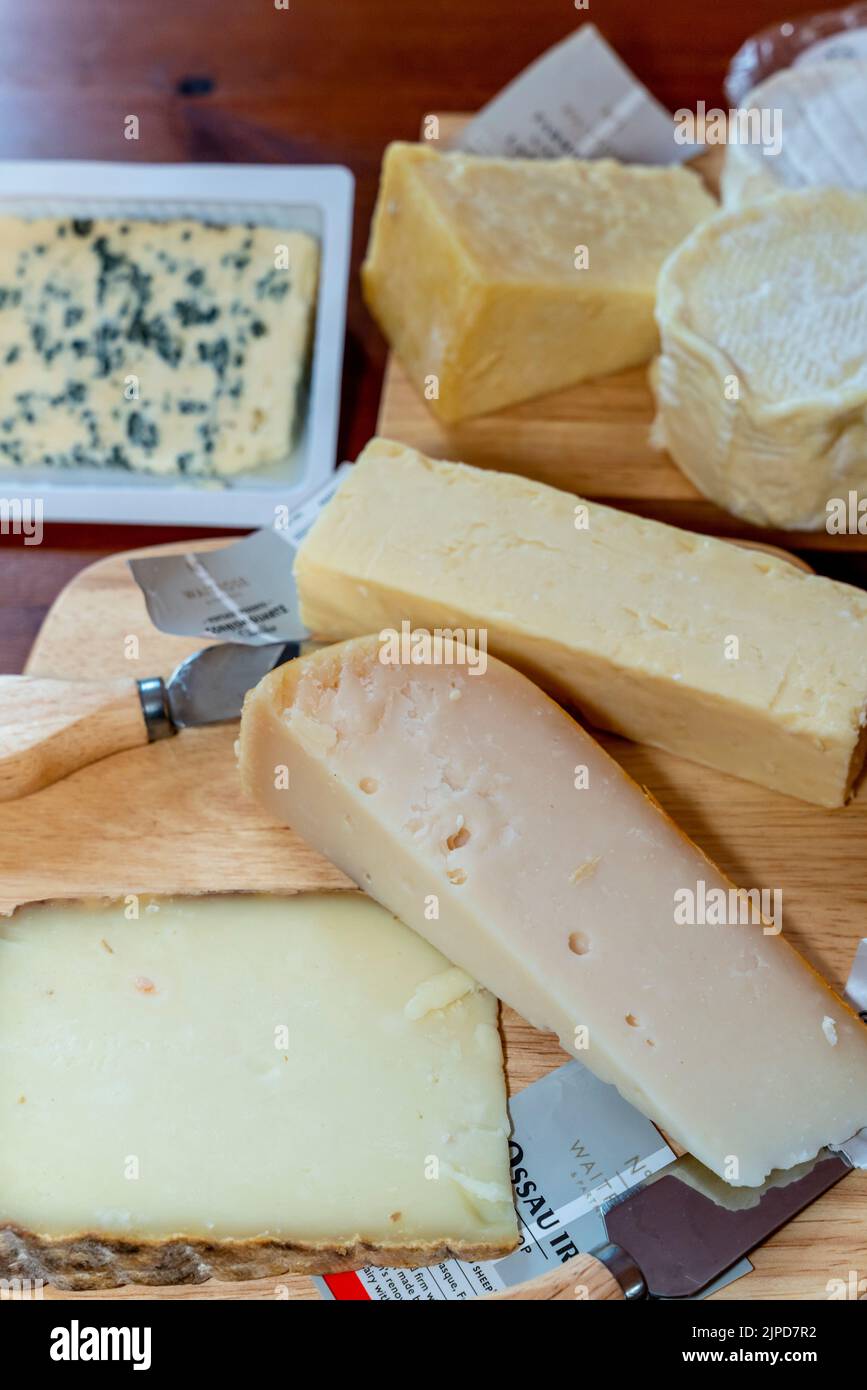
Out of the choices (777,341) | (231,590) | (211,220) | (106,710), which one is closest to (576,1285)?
(106,710)

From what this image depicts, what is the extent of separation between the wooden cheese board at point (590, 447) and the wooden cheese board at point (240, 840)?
42 centimetres

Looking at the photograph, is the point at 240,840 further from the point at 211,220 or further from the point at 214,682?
the point at 211,220

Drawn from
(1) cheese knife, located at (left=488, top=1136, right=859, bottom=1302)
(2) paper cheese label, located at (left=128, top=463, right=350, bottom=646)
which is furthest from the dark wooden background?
(1) cheese knife, located at (left=488, top=1136, right=859, bottom=1302)

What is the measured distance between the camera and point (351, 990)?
5.09 ft

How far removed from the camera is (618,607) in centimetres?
164

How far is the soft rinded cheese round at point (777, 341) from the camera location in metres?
1.67

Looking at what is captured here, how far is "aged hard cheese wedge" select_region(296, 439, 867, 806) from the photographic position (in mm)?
1589

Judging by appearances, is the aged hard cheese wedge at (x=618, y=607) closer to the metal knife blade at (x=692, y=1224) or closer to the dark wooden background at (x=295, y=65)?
the metal knife blade at (x=692, y=1224)

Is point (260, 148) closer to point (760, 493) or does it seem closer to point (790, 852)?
point (760, 493)

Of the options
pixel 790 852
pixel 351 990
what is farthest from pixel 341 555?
pixel 790 852

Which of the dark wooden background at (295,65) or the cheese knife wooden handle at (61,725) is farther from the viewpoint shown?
the dark wooden background at (295,65)

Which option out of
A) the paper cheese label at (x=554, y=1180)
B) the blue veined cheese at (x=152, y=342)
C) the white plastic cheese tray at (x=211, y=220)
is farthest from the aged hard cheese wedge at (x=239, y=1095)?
the blue veined cheese at (x=152, y=342)

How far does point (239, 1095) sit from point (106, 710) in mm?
536

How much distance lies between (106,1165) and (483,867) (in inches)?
21.8
